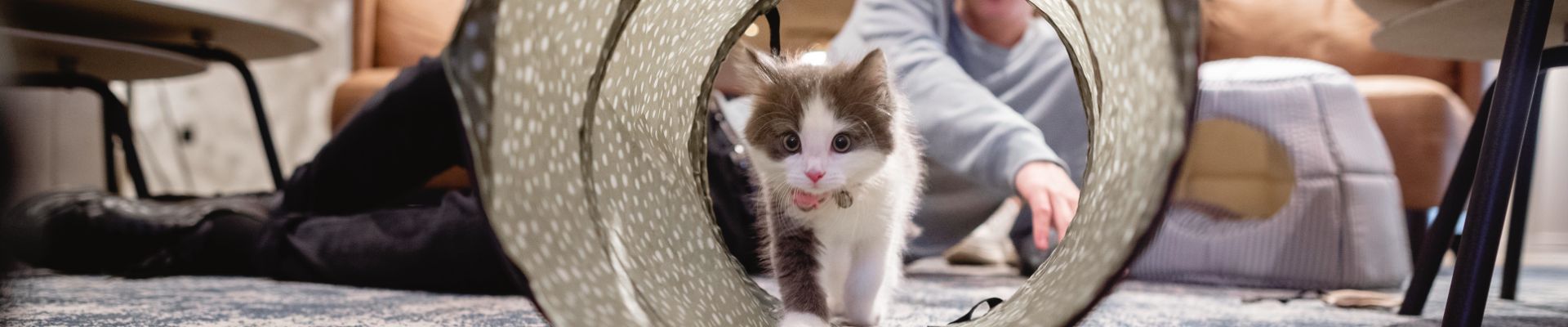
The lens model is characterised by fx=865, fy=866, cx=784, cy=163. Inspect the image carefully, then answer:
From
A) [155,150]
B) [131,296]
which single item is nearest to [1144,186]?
[131,296]

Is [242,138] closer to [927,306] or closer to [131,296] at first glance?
[131,296]

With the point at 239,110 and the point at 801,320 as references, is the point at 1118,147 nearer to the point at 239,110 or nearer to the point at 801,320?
the point at 801,320

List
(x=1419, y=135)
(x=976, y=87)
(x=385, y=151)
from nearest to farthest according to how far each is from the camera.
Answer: (x=976, y=87) → (x=385, y=151) → (x=1419, y=135)

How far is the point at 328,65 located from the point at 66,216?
1.61 m

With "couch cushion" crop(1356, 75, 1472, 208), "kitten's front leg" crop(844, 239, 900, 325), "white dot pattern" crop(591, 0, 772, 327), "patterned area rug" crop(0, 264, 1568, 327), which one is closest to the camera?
"white dot pattern" crop(591, 0, 772, 327)

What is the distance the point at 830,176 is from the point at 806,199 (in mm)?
44

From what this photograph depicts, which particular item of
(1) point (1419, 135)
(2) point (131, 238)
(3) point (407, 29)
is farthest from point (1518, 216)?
(3) point (407, 29)

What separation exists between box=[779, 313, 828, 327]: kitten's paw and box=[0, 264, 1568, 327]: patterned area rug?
0.27 feet

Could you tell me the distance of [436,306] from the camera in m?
1.17

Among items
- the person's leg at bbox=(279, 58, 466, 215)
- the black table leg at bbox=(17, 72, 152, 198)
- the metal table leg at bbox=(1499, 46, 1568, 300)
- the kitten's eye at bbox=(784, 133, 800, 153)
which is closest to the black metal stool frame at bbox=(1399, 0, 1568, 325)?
the metal table leg at bbox=(1499, 46, 1568, 300)

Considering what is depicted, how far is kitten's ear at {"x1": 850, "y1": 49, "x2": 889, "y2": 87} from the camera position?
30.8 inches

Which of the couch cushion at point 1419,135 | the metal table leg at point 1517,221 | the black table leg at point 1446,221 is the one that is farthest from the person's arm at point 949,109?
the couch cushion at point 1419,135

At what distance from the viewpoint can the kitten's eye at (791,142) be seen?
82cm

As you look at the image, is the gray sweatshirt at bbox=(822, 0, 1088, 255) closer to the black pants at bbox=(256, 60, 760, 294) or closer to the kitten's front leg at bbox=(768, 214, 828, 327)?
the kitten's front leg at bbox=(768, 214, 828, 327)
